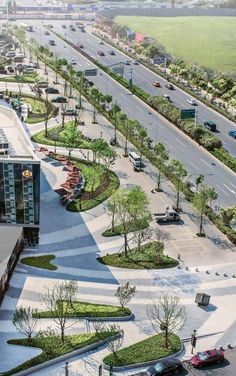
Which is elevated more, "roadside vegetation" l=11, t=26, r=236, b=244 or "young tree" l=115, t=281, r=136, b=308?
"roadside vegetation" l=11, t=26, r=236, b=244

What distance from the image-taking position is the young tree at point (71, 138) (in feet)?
291

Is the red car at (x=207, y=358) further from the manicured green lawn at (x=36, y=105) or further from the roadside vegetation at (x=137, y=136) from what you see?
the manicured green lawn at (x=36, y=105)

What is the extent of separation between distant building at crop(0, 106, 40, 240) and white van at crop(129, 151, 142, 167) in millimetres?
23445

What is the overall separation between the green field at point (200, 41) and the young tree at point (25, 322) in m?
110

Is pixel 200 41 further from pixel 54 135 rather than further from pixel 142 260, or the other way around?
pixel 142 260

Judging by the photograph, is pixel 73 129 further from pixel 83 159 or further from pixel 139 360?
pixel 139 360

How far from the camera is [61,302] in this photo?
4791 centimetres

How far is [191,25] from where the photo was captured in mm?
196625

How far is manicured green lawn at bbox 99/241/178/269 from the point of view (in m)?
59.7

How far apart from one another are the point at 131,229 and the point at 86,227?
6003mm

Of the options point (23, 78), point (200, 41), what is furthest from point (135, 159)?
point (200, 41)

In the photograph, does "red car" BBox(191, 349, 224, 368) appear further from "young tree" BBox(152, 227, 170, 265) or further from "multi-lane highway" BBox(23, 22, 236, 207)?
"multi-lane highway" BBox(23, 22, 236, 207)

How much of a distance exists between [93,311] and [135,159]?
37335 mm

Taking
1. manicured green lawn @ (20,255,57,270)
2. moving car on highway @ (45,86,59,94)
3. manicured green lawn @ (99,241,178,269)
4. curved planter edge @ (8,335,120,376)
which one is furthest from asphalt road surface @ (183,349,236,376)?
moving car on highway @ (45,86,59,94)
